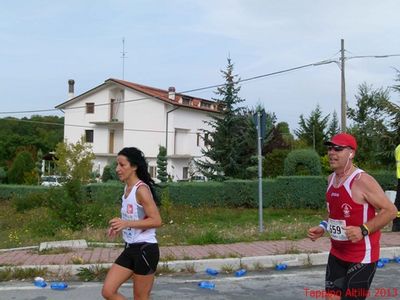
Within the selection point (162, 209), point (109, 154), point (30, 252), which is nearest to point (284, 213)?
point (162, 209)

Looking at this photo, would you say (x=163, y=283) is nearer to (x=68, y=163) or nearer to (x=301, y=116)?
(x=68, y=163)

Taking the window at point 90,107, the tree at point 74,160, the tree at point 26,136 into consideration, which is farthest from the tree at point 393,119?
the tree at point 26,136

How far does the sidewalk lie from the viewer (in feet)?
25.3

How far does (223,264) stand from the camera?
7.64 meters

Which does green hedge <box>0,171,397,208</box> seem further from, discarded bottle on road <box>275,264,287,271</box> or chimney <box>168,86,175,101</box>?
chimney <box>168,86,175,101</box>

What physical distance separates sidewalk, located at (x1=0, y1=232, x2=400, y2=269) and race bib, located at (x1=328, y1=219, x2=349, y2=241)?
391 cm

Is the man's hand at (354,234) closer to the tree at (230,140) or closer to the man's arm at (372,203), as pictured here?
the man's arm at (372,203)

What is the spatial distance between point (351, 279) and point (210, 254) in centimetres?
451

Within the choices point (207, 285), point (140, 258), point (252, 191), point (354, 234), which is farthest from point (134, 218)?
point (252, 191)

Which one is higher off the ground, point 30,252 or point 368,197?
point 368,197

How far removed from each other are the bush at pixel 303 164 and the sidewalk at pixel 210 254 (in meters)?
13.9

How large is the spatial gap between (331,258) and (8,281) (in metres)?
4.82

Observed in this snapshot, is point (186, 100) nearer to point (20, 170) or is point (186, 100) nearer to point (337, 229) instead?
point (20, 170)

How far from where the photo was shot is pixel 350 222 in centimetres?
380
